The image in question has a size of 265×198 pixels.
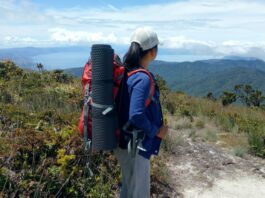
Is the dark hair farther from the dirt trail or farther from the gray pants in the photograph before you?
the dirt trail

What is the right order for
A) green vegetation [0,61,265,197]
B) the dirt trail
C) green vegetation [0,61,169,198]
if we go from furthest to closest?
the dirt trail < green vegetation [0,61,265,197] < green vegetation [0,61,169,198]

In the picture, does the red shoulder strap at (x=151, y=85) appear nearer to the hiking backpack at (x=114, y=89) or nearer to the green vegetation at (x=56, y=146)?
the hiking backpack at (x=114, y=89)

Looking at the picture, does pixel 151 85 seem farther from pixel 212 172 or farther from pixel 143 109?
pixel 212 172

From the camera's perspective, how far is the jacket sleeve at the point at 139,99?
323 centimetres

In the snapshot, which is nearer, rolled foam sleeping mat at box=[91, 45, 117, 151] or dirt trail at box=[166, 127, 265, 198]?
rolled foam sleeping mat at box=[91, 45, 117, 151]

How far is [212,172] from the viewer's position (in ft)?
21.5

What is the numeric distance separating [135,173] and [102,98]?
75 cm

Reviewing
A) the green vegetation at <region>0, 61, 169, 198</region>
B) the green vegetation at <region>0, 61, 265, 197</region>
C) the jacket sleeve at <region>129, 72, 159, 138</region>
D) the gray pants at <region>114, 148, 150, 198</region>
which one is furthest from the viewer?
the green vegetation at <region>0, 61, 265, 197</region>

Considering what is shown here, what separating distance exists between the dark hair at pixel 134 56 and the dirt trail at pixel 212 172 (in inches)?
107

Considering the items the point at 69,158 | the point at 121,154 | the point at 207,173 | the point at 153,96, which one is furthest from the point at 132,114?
the point at 207,173

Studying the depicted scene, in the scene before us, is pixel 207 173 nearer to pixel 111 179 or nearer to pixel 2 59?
pixel 111 179

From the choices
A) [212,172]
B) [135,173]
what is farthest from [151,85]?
[212,172]

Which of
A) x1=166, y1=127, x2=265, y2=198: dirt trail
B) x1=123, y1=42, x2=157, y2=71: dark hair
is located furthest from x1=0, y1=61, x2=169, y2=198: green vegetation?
x1=123, y1=42, x2=157, y2=71: dark hair

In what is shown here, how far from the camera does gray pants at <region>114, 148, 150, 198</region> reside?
11.9 feet
